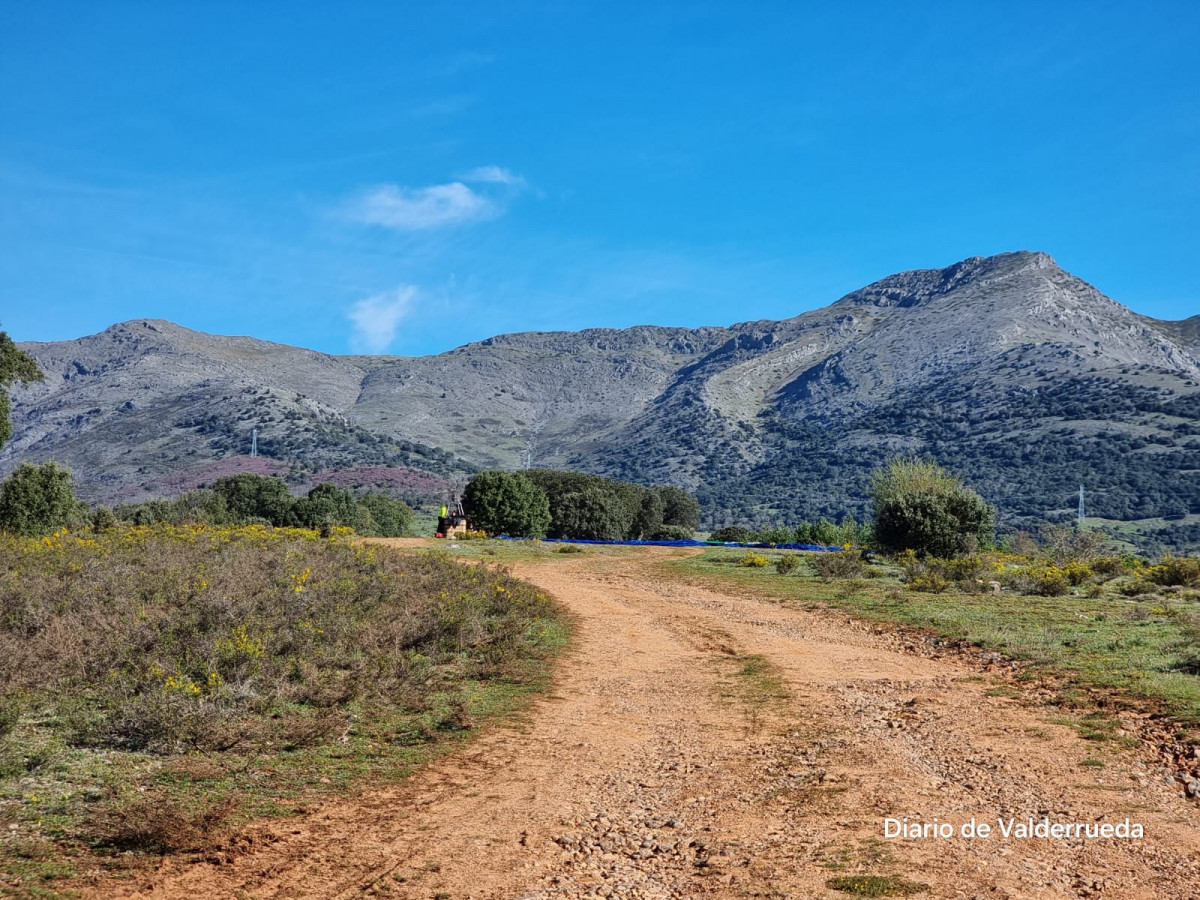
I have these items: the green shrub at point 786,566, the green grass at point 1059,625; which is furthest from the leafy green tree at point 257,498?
the green grass at point 1059,625

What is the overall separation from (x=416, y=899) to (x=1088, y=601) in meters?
19.8

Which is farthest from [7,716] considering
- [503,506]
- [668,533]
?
[668,533]

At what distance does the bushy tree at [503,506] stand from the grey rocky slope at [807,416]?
49335 millimetres

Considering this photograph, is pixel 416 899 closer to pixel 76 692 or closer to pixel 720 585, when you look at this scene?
pixel 76 692

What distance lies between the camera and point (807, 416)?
146 metres

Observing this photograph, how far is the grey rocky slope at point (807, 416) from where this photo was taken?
96.6 meters

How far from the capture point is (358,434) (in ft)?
428

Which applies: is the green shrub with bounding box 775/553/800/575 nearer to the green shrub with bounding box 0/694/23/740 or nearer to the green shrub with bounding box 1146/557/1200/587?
the green shrub with bounding box 1146/557/1200/587

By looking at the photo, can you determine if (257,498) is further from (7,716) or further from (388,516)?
(7,716)

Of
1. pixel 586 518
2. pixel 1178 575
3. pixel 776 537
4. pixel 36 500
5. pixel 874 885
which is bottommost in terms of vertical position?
pixel 776 537

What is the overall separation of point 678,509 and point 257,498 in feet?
139

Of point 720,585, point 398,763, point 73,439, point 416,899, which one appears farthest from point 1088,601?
point 73,439

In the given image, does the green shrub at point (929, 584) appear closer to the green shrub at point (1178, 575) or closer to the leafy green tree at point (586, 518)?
the green shrub at point (1178, 575)

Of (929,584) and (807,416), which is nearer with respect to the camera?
(929,584)
